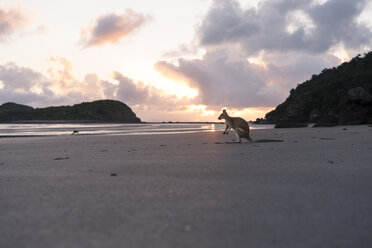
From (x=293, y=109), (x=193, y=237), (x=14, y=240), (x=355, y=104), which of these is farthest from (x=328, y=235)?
(x=293, y=109)

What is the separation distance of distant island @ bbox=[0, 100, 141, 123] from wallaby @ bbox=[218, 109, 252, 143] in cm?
10116

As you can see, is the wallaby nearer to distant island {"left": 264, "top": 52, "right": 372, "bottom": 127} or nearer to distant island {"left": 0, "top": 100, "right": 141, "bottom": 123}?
distant island {"left": 264, "top": 52, "right": 372, "bottom": 127}

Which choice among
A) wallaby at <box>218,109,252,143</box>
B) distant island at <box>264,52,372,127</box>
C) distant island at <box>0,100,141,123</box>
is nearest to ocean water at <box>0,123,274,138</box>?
wallaby at <box>218,109,252,143</box>

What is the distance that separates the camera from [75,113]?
120 meters

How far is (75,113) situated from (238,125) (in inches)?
4627

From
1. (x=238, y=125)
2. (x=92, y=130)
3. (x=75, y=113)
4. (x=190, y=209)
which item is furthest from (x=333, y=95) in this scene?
(x=75, y=113)

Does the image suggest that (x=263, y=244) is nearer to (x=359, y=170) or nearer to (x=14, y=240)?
(x=14, y=240)

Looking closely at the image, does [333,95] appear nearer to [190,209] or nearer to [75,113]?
[190,209]

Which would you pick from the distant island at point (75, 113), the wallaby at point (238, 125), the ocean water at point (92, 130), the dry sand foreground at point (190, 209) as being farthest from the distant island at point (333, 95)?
the distant island at point (75, 113)

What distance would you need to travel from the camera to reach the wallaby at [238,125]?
1061 centimetres

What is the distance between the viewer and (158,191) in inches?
117

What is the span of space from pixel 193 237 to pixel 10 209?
1.55m

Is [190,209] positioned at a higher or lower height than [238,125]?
lower

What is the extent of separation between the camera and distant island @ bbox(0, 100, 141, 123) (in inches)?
4392
